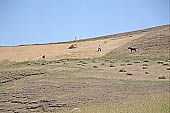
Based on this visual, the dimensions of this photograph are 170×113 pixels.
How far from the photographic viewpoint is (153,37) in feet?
200

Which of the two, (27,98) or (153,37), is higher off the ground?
(153,37)

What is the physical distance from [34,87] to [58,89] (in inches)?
86.1

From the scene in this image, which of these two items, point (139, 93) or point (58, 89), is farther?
point (58, 89)

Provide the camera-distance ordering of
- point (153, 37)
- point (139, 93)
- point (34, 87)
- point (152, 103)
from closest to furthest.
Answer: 1. point (152, 103)
2. point (139, 93)
3. point (34, 87)
4. point (153, 37)

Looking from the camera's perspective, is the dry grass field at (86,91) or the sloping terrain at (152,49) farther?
the sloping terrain at (152,49)

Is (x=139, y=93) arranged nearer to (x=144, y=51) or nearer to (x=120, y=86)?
(x=120, y=86)

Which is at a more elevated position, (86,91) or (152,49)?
(152,49)

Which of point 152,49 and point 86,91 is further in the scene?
point 152,49

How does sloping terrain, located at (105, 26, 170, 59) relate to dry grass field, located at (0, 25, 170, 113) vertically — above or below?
above

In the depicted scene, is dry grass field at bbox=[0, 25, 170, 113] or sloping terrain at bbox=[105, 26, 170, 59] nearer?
dry grass field at bbox=[0, 25, 170, 113]

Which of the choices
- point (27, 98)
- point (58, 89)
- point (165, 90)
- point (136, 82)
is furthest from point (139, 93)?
point (27, 98)

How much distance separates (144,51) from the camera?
5159cm

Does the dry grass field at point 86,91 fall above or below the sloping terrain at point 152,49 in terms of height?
below

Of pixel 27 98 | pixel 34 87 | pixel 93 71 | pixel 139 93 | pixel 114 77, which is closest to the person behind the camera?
pixel 139 93
